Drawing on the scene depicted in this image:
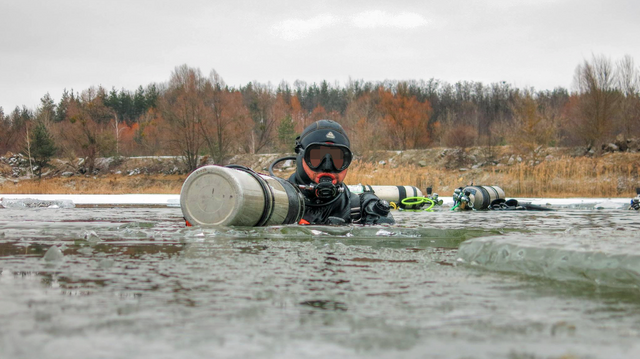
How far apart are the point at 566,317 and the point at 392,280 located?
0.90 metres

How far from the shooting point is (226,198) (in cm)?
528

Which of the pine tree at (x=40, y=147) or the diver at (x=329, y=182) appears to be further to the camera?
the pine tree at (x=40, y=147)

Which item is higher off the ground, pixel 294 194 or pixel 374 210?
pixel 294 194

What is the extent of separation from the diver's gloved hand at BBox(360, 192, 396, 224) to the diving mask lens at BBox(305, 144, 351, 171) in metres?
0.56

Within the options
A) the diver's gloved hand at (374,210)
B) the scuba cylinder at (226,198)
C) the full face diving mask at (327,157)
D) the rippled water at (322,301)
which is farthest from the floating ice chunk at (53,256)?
the diver's gloved hand at (374,210)

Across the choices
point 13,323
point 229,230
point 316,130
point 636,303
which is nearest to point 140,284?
point 13,323

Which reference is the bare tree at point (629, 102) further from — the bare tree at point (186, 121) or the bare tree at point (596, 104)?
the bare tree at point (186, 121)

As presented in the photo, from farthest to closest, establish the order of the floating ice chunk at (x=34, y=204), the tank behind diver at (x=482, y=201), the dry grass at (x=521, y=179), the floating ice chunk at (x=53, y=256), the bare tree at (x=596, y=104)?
1. the bare tree at (x=596, y=104)
2. the dry grass at (x=521, y=179)
3. the tank behind diver at (x=482, y=201)
4. the floating ice chunk at (x=34, y=204)
5. the floating ice chunk at (x=53, y=256)

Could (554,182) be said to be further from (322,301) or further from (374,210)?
(322,301)

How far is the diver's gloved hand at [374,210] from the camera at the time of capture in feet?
22.1

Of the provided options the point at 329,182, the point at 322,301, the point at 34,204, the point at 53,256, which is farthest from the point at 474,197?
the point at 322,301

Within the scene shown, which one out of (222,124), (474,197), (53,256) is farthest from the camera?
(222,124)

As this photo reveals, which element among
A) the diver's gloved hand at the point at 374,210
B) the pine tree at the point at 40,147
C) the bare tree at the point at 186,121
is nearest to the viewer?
the diver's gloved hand at the point at 374,210

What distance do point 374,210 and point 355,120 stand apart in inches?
2177
